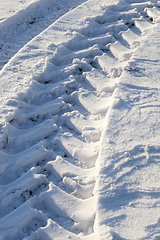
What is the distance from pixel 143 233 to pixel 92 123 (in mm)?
916

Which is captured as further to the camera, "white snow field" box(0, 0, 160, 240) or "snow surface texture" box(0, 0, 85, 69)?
"snow surface texture" box(0, 0, 85, 69)

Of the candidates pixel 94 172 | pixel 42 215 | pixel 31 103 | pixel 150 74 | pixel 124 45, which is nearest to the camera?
pixel 42 215

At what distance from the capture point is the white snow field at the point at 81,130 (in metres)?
1.42

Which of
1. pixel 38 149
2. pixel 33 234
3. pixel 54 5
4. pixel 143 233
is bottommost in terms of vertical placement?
pixel 143 233

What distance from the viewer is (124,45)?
2.80m

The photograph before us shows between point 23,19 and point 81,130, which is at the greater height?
point 23,19

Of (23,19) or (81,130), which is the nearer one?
(81,130)

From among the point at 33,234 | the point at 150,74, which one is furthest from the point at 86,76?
the point at 33,234

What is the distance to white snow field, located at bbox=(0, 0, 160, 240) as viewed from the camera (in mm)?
1424

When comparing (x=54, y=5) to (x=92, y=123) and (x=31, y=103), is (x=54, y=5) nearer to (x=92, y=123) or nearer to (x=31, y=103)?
(x=31, y=103)

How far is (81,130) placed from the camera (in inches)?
77.9

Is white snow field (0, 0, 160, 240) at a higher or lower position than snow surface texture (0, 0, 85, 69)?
lower

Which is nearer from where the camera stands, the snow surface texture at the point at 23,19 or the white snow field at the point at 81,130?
the white snow field at the point at 81,130

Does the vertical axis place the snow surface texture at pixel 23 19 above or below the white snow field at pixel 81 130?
above
